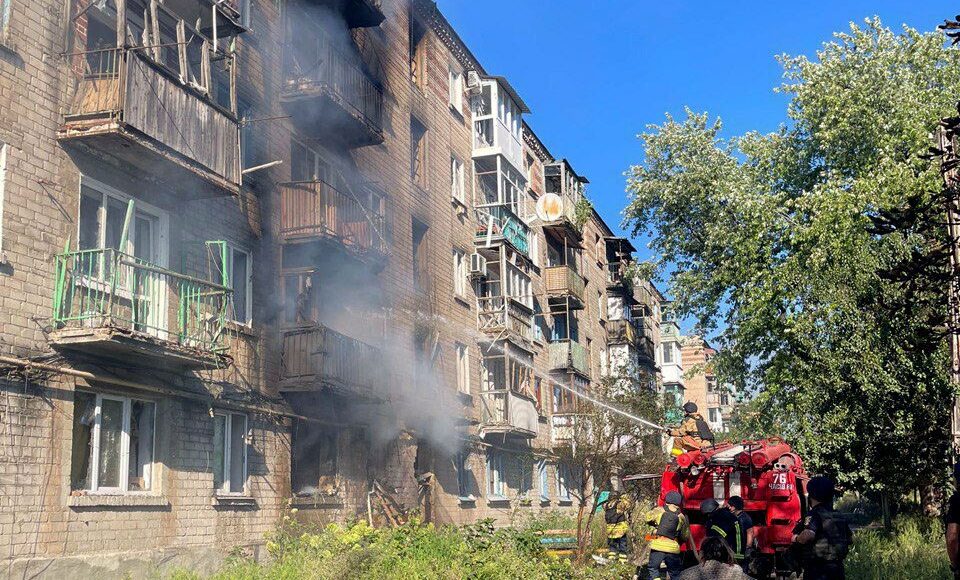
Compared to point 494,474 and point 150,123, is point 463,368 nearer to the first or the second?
point 494,474

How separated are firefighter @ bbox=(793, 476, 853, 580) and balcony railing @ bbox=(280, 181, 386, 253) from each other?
10.4 meters

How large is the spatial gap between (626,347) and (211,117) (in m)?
32.4

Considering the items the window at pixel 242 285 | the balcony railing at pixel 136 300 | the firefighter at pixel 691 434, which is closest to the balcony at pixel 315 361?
the window at pixel 242 285

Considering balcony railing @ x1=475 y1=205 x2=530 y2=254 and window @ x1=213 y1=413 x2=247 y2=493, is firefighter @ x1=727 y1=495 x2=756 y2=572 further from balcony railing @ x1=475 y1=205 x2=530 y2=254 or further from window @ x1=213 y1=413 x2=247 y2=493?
balcony railing @ x1=475 y1=205 x2=530 y2=254

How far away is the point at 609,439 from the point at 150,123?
12553 millimetres

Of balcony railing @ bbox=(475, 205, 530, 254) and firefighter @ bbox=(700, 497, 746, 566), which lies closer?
firefighter @ bbox=(700, 497, 746, 566)

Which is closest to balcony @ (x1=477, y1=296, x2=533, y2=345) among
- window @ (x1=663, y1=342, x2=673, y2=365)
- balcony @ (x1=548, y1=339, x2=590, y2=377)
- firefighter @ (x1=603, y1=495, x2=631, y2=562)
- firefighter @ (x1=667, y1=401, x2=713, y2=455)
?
balcony @ (x1=548, y1=339, x2=590, y2=377)

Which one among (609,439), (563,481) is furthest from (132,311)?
(563,481)

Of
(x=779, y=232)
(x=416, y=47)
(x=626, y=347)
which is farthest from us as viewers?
(x=626, y=347)

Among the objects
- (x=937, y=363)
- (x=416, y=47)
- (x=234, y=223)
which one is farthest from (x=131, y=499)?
(x=416, y=47)

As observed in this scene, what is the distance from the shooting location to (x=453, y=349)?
2516 cm

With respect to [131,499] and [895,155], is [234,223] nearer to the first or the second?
[131,499]

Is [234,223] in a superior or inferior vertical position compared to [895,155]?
inferior

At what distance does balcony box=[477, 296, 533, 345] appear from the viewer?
27047mm
